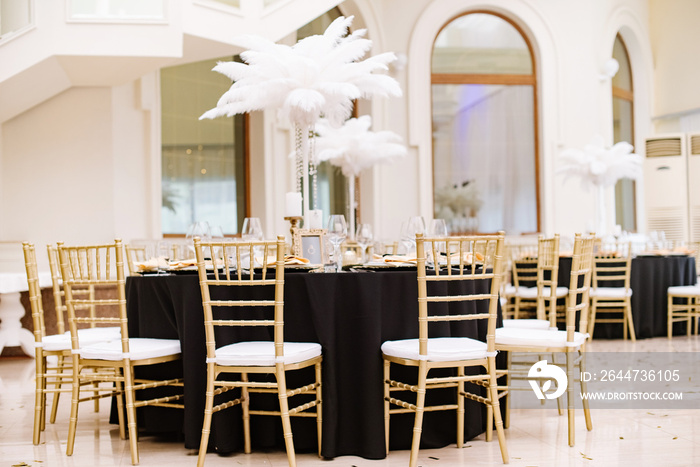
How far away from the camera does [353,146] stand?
300 inches

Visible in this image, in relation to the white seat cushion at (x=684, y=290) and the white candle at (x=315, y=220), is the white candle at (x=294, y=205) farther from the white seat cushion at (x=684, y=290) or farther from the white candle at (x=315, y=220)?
the white seat cushion at (x=684, y=290)

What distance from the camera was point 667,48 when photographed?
1236 cm

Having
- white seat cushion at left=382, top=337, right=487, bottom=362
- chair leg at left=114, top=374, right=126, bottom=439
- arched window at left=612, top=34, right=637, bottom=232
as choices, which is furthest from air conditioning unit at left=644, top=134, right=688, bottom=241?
chair leg at left=114, top=374, right=126, bottom=439

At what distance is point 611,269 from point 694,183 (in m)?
5.57

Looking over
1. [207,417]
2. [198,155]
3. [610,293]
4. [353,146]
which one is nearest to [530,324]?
[207,417]

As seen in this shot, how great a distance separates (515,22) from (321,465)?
9097mm

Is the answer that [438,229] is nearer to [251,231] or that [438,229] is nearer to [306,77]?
[251,231]

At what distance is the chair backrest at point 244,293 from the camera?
10.0 ft

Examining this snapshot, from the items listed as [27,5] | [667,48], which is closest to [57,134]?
[27,5]

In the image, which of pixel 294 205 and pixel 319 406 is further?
pixel 294 205

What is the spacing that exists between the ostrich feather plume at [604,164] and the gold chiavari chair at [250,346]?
6417 millimetres

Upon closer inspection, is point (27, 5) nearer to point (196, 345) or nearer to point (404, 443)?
point (196, 345)

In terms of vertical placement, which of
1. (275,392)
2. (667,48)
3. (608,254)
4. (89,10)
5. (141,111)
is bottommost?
(275,392)

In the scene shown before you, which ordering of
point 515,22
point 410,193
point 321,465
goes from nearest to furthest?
1. point 321,465
2. point 410,193
3. point 515,22
